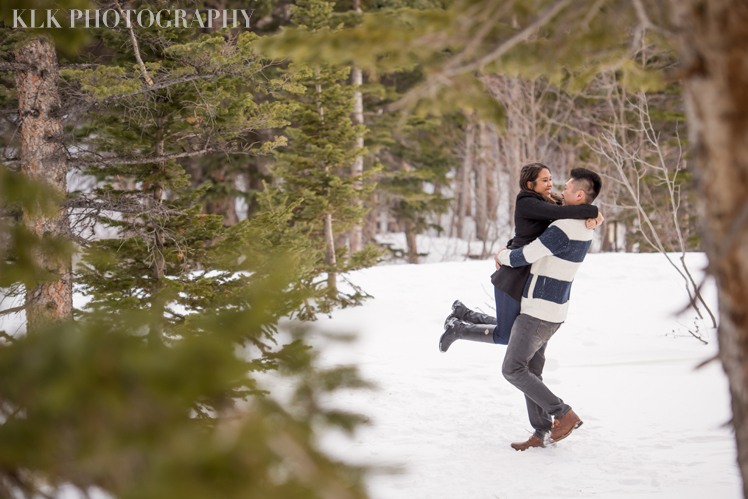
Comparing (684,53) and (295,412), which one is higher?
(684,53)

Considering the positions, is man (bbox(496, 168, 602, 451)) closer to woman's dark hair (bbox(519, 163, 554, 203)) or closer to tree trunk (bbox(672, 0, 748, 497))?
woman's dark hair (bbox(519, 163, 554, 203))

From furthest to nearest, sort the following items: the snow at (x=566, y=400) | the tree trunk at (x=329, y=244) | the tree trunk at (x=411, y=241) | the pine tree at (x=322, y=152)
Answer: the tree trunk at (x=411, y=241)
the tree trunk at (x=329, y=244)
the pine tree at (x=322, y=152)
the snow at (x=566, y=400)

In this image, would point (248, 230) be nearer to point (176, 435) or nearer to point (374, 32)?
point (374, 32)

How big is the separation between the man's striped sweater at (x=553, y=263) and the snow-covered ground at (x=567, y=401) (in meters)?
1.12

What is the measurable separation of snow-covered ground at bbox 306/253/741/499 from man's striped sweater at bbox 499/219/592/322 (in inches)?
44.0

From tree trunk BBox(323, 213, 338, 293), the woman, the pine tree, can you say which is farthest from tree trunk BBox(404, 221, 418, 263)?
the woman

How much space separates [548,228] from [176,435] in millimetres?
3137

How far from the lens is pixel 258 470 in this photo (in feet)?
3.59

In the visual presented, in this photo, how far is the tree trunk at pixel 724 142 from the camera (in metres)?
1.27

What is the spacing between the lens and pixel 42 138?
4.83 metres

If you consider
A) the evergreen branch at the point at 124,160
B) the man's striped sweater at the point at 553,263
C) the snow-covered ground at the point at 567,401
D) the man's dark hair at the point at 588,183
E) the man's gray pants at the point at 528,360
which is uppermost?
the evergreen branch at the point at 124,160

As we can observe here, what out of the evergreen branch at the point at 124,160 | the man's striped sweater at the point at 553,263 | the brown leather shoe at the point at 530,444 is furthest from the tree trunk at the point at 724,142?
the evergreen branch at the point at 124,160

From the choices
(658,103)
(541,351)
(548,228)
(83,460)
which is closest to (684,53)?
(83,460)

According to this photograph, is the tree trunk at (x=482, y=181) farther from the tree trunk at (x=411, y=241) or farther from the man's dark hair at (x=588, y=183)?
the man's dark hair at (x=588, y=183)
